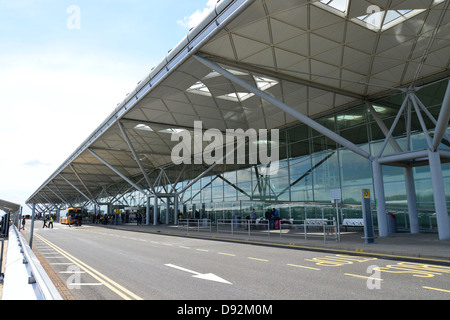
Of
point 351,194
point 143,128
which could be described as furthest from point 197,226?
point 351,194

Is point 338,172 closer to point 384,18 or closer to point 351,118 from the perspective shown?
point 351,118

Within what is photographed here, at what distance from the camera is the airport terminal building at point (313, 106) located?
1426 centimetres

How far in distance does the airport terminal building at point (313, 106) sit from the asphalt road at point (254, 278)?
18.4ft

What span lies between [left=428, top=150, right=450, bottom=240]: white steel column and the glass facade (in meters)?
4.34

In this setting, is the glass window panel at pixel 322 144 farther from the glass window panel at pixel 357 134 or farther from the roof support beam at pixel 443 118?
the roof support beam at pixel 443 118

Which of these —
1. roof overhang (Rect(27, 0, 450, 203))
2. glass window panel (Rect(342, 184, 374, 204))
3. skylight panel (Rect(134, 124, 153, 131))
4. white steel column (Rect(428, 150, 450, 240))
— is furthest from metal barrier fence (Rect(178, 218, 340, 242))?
skylight panel (Rect(134, 124, 153, 131))

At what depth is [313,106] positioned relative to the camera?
23.9 metres

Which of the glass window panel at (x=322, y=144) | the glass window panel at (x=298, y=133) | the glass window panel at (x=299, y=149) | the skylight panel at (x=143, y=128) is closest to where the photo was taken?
the glass window panel at (x=322, y=144)

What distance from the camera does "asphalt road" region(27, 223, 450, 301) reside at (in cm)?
571

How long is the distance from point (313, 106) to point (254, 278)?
61.9 ft

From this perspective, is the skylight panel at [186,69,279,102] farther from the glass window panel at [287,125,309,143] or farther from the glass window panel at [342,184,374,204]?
the glass window panel at [342,184,374,204]

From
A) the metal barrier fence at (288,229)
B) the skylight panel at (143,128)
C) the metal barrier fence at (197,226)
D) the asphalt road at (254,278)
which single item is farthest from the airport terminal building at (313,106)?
the asphalt road at (254,278)

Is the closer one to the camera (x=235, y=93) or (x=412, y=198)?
(x=412, y=198)

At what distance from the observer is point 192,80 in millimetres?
20203
